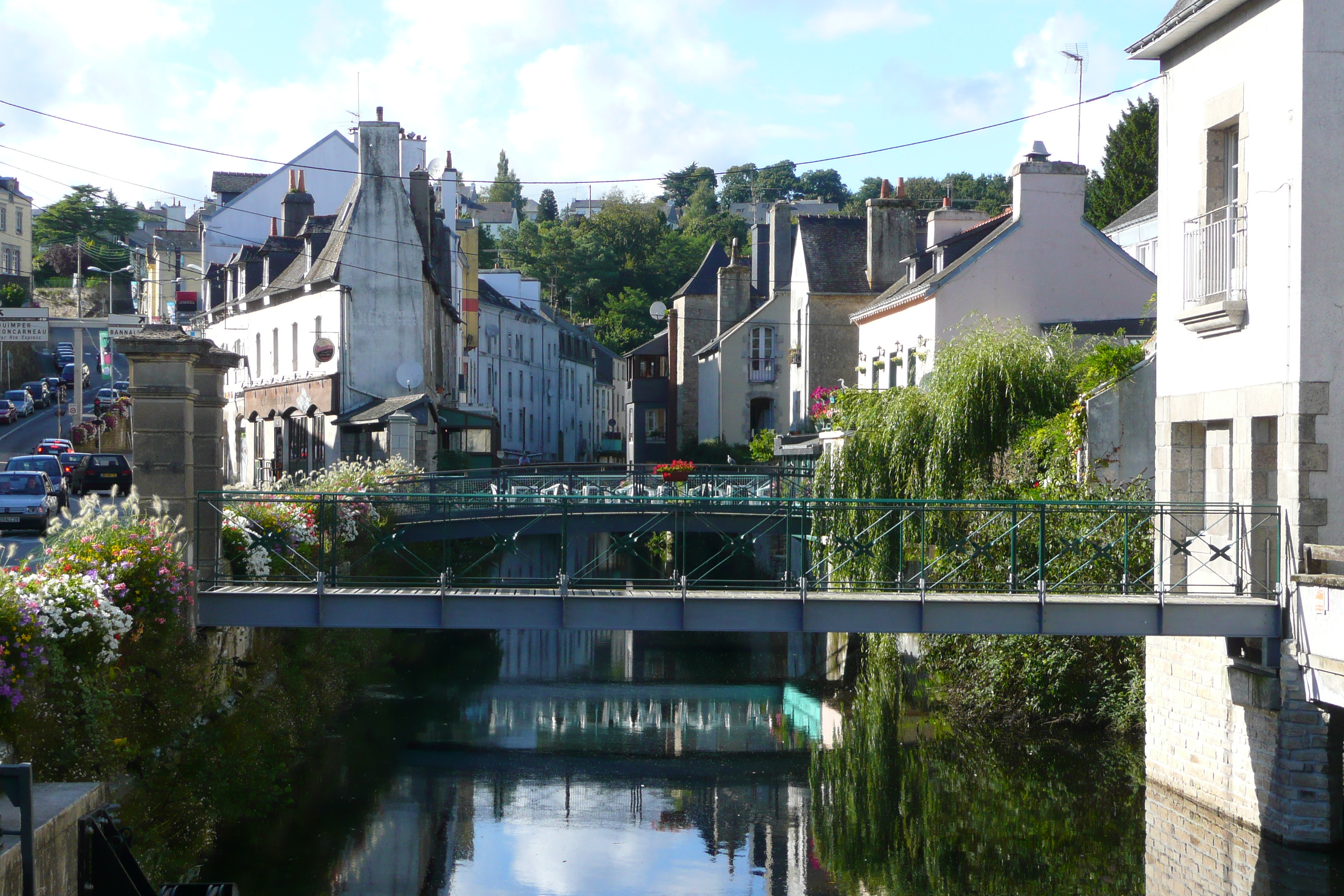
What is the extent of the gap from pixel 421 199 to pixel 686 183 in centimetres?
10053

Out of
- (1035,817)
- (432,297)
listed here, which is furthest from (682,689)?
(432,297)

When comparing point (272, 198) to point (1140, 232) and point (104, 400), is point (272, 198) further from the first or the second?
point (1140, 232)

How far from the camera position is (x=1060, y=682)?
19.2 meters

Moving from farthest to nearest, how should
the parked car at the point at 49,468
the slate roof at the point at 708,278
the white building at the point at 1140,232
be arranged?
the slate roof at the point at 708,278 < the white building at the point at 1140,232 < the parked car at the point at 49,468

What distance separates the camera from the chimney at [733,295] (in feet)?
163

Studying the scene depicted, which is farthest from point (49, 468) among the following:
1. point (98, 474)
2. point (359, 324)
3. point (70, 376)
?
point (70, 376)

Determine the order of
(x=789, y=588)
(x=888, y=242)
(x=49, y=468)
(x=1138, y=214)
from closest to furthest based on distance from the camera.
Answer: (x=789, y=588)
(x=49, y=468)
(x=888, y=242)
(x=1138, y=214)

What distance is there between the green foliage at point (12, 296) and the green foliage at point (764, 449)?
147 ft

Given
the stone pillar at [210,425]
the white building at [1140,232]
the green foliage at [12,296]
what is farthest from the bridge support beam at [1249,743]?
the green foliage at [12,296]

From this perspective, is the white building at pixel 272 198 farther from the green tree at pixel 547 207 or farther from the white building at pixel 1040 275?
the green tree at pixel 547 207

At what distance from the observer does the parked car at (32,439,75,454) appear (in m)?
45.1

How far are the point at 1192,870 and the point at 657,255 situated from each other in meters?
71.1

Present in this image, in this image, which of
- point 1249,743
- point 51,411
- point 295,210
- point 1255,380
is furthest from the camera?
point 51,411

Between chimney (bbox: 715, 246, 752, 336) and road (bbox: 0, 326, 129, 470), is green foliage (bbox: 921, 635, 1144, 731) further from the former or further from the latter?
chimney (bbox: 715, 246, 752, 336)
